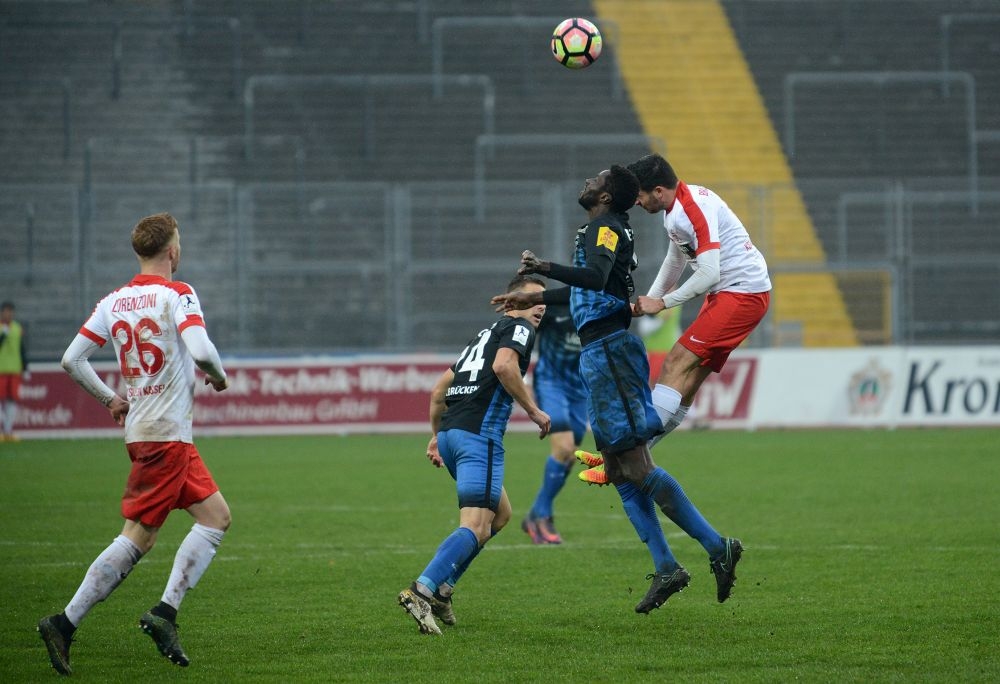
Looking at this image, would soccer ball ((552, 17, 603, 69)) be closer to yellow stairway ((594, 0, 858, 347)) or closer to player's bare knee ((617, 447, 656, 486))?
player's bare knee ((617, 447, 656, 486))

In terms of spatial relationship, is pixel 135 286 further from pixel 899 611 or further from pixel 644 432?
pixel 899 611

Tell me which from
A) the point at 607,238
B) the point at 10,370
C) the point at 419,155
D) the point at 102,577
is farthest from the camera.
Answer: the point at 419,155

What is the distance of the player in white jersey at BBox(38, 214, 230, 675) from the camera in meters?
6.83

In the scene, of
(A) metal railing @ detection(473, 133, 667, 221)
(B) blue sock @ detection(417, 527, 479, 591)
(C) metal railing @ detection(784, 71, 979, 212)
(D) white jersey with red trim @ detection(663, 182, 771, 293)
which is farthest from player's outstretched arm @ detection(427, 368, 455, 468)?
(C) metal railing @ detection(784, 71, 979, 212)

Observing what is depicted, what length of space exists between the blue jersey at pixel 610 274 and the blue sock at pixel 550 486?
12.0ft

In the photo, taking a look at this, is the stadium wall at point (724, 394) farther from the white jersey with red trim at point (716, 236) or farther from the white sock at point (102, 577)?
the white sock at point (102, 577)

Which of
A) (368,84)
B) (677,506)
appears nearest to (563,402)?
(677,506)

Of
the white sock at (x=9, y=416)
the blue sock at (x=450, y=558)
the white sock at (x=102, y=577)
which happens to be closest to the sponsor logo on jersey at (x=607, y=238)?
the blue sock at (x=450, y=558)

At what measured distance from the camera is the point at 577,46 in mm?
10156

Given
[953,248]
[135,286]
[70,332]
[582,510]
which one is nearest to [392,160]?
[70,332]

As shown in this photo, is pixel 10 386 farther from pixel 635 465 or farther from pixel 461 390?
pixel 635 465

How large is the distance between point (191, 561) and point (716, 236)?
3676 millimetres

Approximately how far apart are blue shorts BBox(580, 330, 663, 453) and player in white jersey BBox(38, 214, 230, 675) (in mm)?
2348

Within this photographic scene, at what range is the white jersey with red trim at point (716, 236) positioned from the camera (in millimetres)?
8594
